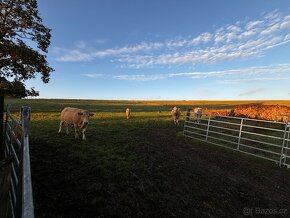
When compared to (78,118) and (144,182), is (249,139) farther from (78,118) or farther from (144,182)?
(78,118)

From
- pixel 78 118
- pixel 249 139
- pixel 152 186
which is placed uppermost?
pixel 78 118

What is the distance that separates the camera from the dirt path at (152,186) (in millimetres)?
4402

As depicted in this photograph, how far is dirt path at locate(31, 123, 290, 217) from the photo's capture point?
4402 millimetres

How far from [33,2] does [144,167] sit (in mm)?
15079

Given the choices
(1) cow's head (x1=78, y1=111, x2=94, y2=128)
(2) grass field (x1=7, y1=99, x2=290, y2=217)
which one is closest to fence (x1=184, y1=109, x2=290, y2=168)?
(2) grass field (x1=7, y1=99, x2=290, y2=217)

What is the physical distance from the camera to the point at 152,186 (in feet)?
18.3

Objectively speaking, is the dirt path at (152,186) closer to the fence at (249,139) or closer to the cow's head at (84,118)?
the fence at (249,139)

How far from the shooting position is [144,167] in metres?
6.95

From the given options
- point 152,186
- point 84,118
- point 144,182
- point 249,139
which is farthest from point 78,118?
point 249,139

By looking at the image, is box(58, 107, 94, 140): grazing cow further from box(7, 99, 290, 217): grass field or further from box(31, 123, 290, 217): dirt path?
box(31, 123, 290, 217): dirt path

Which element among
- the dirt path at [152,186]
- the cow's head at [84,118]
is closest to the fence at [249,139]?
the dirt path at [152,186]

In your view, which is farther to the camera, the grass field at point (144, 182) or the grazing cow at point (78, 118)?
the grazing cow at point (78, 118)

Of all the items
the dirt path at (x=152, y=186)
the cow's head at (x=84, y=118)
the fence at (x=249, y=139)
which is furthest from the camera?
the cow's head at (x=84, y=118)

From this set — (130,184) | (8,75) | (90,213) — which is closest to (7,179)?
(90,213)
